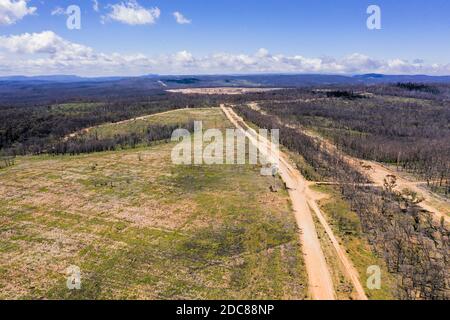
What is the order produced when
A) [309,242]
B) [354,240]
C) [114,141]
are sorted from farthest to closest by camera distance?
[114,141] < [354,240] < [309,242]

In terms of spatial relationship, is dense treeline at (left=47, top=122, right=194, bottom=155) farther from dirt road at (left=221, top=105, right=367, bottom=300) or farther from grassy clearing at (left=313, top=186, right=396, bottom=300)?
grassy clearing at (left=313, top=186, right=396, bottom=300)

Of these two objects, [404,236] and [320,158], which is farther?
[320,158]

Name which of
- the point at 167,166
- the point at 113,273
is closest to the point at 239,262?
the point at 113,273

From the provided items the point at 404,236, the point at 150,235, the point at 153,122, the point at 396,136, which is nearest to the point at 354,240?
the point at 404,236

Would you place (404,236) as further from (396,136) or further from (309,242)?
(396,136)

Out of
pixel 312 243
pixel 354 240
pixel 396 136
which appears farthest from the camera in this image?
pixel 396 136

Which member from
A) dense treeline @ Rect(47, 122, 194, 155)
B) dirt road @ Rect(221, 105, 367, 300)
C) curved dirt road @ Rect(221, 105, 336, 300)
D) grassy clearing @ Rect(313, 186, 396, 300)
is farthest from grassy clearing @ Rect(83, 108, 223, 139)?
grassy clearing @ Rect(313, 186, 396, 300)
